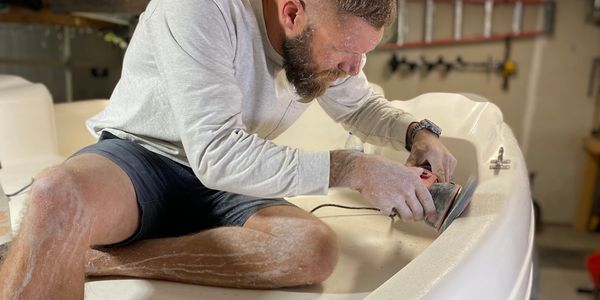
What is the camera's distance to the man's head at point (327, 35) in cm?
86

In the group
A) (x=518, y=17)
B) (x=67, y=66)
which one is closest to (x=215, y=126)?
(x=67, y=66)

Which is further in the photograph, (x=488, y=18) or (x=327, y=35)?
Answer: (x=488, y=18)

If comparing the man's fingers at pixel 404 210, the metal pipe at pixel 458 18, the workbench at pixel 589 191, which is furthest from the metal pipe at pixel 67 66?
the workbench at pixel 589 191

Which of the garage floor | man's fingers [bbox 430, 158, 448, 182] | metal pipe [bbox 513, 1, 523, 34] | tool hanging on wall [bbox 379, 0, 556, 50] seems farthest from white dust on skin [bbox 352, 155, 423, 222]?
metal pipe [bbox 513, 1, 523, 34]

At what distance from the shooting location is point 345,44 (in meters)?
0.89

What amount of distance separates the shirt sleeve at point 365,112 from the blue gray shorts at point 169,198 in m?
0.25

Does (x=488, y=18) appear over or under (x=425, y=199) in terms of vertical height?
over

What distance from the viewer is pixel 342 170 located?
84 centimetres

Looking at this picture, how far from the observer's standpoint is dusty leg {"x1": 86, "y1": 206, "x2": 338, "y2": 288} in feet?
3.17

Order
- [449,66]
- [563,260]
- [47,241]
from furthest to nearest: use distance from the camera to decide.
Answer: [449,66]
[563,260]
[47,241]

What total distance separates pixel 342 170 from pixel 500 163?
324 millimetres

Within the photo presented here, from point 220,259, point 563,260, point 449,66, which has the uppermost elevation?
point 449,66

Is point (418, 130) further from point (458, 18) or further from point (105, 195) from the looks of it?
point (458, 18)

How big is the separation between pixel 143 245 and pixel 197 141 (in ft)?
0.88
